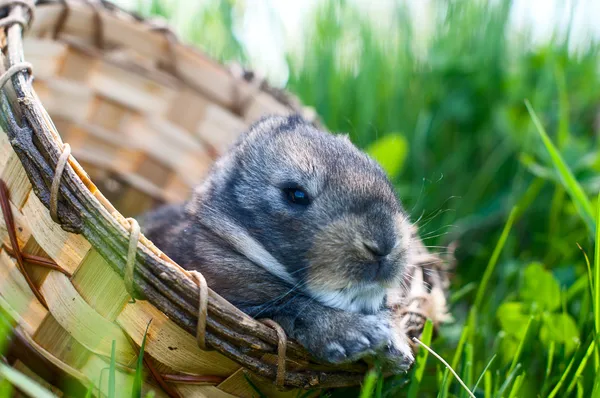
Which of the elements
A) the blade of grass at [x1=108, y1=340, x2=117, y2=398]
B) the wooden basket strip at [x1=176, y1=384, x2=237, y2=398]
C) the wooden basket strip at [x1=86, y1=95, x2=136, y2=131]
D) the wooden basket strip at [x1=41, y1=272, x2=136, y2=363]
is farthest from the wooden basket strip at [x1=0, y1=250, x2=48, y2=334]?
the wooden basket strip at [x1=86, y1=95, x2=136, y2=131]

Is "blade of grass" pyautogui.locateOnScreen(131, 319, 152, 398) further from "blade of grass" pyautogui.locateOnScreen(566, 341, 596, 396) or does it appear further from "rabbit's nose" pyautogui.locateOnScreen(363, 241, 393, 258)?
"blade of grass" pyautogui.locateOnScreen(566, 341, 596, 396)

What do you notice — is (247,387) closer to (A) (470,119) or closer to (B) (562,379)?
(B) (562,379)

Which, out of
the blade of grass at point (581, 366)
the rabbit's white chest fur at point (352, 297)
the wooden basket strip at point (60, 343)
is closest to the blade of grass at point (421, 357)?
the rabbit's white chest fur at point (352, 297)

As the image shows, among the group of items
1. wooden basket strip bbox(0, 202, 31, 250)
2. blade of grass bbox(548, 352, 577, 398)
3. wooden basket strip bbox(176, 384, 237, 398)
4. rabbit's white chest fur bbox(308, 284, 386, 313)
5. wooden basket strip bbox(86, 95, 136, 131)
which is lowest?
wooden basket strip bbox(176, 384, 237, 398)

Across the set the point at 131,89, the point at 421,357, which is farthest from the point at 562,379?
the point at 131,89

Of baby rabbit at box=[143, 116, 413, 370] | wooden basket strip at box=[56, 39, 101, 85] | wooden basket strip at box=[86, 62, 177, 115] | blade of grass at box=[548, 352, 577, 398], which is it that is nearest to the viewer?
baby rabbit at box=[143, 116, 413, 370]

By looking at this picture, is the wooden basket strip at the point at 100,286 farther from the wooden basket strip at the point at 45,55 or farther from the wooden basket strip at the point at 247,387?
the wooden basket strip at the point at 45,55

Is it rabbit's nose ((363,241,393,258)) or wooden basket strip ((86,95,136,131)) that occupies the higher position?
wooden basket strip ((86,95,136,131))
